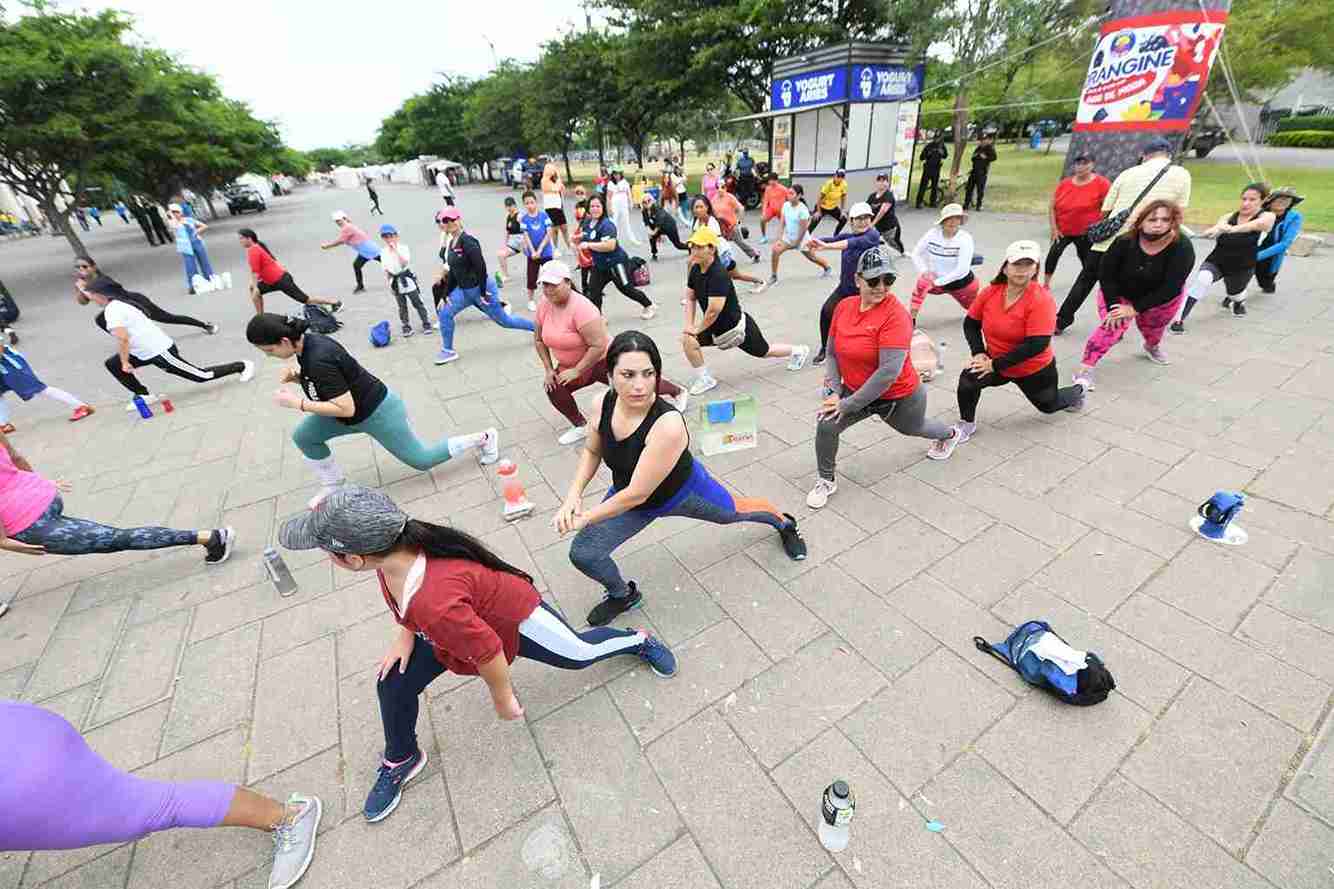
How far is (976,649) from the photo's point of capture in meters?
2.91

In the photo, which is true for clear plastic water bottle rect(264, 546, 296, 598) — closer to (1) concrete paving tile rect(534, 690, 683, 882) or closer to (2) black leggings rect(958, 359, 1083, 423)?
(1) concrete paving tile rect(534, 690, 683, 882)

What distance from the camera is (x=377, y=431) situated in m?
4.28

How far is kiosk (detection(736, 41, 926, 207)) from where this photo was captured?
15500 mm

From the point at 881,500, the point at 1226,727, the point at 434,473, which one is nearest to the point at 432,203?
the point at 434,473

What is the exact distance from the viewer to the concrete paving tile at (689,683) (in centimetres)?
270

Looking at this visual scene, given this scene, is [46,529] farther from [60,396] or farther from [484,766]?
[60,396]

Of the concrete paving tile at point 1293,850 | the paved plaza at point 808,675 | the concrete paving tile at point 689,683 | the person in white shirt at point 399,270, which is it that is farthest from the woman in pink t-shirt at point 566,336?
the person in white shirt at point 399,270

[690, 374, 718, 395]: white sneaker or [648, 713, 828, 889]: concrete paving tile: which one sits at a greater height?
[690, 374, 718, 395]: white sneaker

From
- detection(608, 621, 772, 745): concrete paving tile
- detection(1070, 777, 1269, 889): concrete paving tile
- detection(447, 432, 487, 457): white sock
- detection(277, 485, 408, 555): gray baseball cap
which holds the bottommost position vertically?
detection(1070, 777, 1269, 889): concrete paving tile

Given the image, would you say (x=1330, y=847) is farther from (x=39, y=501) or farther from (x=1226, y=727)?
(x=39, y=501)

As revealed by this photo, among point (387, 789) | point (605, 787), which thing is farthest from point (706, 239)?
point (387, 789)

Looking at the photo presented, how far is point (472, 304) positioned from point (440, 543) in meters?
6.34

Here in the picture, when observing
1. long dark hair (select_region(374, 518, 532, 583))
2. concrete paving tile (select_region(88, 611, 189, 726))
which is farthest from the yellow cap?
concrete paving tile (select_region(88, 611, 189, 726))

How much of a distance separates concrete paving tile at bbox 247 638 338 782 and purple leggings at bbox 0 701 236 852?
74cm
